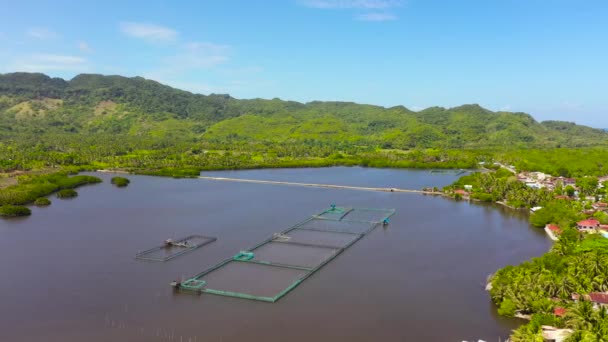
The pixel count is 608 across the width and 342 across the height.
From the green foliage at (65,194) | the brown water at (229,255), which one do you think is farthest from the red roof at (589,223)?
the green foliage at (65,194)

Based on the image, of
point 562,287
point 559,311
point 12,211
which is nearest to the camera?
point 559,311

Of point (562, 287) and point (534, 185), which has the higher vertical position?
point (534, 185)

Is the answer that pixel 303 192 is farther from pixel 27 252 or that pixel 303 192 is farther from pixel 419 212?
pixel 27 252

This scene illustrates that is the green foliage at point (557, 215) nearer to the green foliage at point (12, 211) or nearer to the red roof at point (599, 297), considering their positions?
the red roof at point (599, 297)

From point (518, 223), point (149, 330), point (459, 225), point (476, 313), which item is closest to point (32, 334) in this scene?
point (149, 330)

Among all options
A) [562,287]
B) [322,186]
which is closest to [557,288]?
[562,287]

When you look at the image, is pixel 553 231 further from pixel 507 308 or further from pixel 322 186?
pixel 322 186
